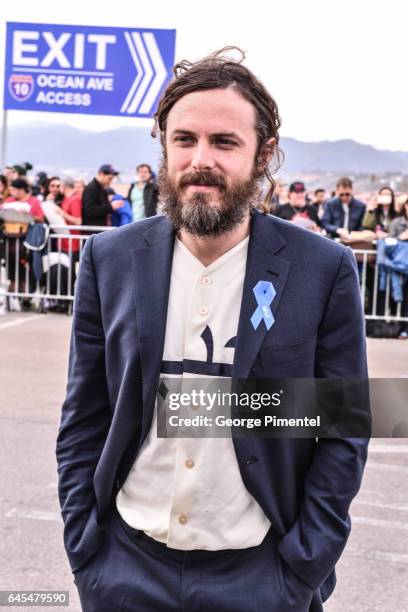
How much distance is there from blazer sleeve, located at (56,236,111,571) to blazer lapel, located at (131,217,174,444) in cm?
14

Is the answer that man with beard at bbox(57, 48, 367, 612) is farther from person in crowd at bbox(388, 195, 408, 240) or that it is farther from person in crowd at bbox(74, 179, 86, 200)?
person in crowd at bbox(74, 179, 86, 200)

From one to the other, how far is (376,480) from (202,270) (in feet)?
12.3

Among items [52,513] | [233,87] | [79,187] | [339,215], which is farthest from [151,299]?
[79,187]

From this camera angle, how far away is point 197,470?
203 centimetres

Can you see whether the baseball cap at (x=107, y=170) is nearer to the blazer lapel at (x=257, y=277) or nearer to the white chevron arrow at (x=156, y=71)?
the white chevron arrow at (x=156, y=71)

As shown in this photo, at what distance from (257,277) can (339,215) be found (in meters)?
10.1

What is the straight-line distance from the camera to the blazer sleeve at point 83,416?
7.23ft

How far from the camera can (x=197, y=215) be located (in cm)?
207

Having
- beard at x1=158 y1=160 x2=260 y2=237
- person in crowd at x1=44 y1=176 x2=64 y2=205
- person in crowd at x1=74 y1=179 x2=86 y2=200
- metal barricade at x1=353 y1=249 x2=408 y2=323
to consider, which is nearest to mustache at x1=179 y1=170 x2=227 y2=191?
beard at x1=158 y1=160 x2=260 y2=237

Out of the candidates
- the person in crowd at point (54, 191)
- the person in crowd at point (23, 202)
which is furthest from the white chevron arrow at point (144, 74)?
the person in crowd at point (23, 202)

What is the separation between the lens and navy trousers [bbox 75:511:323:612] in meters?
2.03

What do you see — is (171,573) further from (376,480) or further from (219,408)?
(376,480)

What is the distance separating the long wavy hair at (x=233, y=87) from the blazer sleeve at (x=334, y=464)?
35 cm

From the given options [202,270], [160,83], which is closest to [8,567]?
[202,270]
